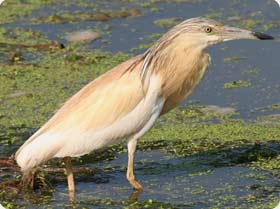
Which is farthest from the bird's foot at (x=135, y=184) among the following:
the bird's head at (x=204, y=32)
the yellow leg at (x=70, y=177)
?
the bird's head at (x=204, y=32)

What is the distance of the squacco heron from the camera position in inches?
227

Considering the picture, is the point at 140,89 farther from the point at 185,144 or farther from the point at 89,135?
the point at 185,144

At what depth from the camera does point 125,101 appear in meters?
5.78

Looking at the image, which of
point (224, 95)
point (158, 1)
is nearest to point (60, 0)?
point (158, 1)

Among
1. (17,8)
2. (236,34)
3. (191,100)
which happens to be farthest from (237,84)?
(17,8)

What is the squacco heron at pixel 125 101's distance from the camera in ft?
18.9

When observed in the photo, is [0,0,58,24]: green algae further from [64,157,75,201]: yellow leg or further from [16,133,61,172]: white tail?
[16,133,61,172]: white tail

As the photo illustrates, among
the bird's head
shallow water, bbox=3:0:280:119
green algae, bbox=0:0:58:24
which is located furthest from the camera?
green algae, bbox=0:0:58:24

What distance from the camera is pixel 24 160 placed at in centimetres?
575

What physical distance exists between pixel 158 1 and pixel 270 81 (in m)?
2.62

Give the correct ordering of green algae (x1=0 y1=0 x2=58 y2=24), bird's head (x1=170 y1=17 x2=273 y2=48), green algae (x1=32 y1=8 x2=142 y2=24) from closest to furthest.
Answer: bird's head (x1=170 y1=17 x2=273 y2=48), green algae (x1=32 y1=8 x2=142 y2=24), green algae (x1=0 y1=0 x2=58 y2=24)

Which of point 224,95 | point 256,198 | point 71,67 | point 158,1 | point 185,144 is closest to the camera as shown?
point 256,198

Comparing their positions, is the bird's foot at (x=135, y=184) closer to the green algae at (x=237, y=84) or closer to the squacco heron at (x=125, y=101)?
the squacco heron at (x=125, y=101)

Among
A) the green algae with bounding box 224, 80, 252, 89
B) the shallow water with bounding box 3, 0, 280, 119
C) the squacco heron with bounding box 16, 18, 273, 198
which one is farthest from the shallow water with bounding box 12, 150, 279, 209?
A: the green algae with bounding box 224, 80, 252, 89
